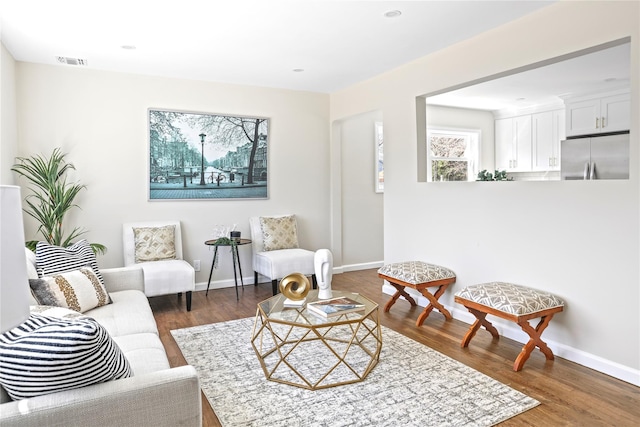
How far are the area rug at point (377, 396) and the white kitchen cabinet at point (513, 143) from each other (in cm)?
475

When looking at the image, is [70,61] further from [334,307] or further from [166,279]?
[334,307]

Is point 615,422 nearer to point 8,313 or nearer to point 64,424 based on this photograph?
point 64,424

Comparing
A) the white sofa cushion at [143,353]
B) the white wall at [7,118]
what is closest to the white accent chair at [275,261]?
the white sofa cushion at [143,353]

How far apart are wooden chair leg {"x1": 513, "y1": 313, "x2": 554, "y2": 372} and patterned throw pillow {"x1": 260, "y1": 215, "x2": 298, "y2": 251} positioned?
3.13 m

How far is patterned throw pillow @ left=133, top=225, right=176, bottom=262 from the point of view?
4.70 meters

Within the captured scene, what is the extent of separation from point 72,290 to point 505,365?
2.98 m

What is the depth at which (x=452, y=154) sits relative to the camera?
7.21m

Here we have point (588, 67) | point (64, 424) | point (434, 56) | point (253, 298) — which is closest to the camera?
point (64, 424)

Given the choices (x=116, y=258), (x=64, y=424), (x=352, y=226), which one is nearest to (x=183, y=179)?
(x=116, y=258)

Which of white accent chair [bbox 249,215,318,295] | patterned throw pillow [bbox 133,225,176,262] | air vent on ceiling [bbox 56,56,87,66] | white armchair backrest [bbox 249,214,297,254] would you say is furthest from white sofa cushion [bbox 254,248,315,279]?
air vent on ceiling [bbox 56,56,87,66]

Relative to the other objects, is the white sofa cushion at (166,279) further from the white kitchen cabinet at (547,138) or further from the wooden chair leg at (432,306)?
the white kitchen cabinet at (547,138)

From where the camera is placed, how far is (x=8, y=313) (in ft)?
3.03

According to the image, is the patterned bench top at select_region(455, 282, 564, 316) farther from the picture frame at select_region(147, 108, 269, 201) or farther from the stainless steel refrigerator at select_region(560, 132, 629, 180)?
the picture frame at select_region(147, 108, 269, 201)

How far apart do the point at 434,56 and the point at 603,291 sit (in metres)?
2.53
